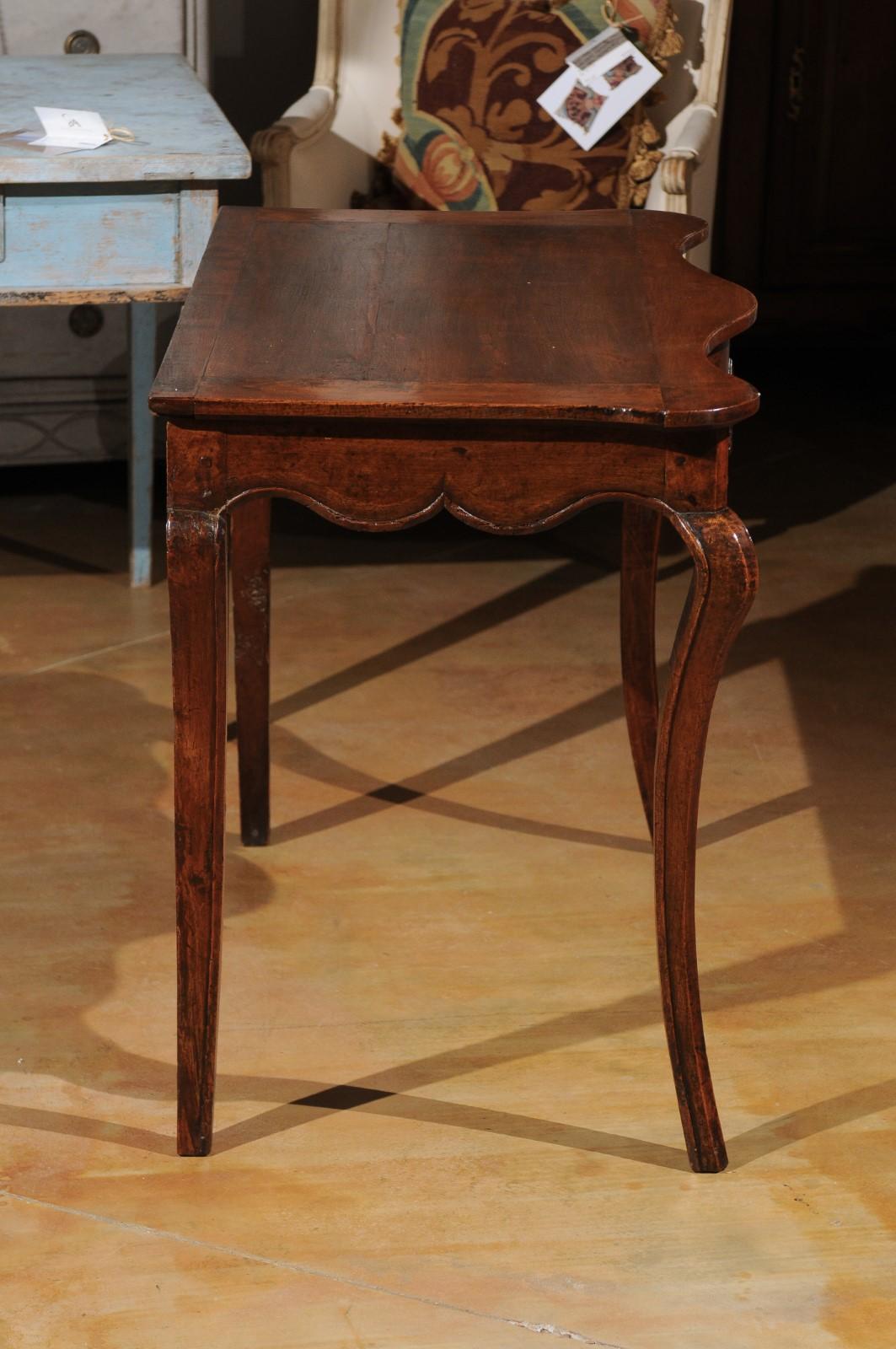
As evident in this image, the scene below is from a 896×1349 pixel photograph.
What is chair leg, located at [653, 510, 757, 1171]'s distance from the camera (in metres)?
1.37

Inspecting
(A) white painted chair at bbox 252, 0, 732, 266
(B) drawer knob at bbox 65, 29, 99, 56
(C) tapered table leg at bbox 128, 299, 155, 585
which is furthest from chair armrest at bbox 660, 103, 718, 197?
(B) drawer knob at bbox 65, 29, 99, 56

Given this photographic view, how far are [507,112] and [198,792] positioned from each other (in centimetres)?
200

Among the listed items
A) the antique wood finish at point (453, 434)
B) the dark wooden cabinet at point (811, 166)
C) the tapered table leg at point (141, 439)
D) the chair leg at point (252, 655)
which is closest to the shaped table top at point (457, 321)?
the antique wood finish at point (453, 434)

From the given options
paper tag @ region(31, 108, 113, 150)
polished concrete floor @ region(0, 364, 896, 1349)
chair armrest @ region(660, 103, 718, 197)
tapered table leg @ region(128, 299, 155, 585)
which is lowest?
polished concrete floor @ region(0, 364, 896, 1349)

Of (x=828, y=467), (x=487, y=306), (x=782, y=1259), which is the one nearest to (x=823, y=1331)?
(x=782, y=1259)

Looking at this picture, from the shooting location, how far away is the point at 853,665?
272cm

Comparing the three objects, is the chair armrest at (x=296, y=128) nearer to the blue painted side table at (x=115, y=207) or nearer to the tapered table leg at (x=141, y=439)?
the tapered table leg at (x=141, y=439)

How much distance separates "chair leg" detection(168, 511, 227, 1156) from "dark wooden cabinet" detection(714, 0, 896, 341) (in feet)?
11.4

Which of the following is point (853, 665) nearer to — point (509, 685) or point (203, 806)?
point (509, 685)

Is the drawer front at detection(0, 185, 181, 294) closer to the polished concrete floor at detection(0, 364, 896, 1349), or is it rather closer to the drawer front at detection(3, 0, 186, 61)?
the polished concrete floor at detection(0, 364, 896, 1349)

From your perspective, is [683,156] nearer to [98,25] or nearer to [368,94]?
[368,94]

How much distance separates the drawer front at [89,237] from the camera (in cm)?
231

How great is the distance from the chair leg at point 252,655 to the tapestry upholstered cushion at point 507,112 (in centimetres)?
130

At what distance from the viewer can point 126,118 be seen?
8.06 feet
